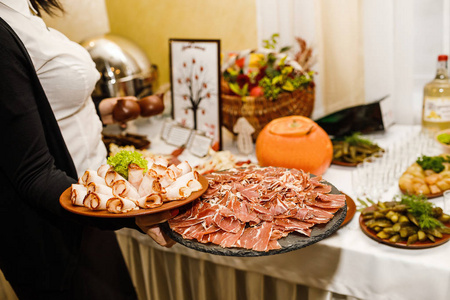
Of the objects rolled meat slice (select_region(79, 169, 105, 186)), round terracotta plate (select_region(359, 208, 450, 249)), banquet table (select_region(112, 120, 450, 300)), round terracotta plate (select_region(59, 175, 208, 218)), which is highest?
rolled meat slice (select_region(79, 169, 105, 186))

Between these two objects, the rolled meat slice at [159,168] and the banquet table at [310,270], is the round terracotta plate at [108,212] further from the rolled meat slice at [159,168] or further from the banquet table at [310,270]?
the banquet table at [310,270]

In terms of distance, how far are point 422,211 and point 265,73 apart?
92 cm

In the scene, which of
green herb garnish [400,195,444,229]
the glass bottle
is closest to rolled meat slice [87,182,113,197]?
green herb garnish [400,195,444,229]

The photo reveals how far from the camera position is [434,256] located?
0.93m

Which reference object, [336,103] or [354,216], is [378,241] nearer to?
[354,216]

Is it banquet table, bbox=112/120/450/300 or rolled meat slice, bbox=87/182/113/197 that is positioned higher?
rolled meat slice, bbox=87/182/113/197

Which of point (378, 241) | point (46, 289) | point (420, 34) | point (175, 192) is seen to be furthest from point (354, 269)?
point (420, 34)

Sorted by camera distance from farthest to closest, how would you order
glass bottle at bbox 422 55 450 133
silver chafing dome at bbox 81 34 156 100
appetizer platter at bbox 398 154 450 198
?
silver chafing dome at bbox 81 34 156 100
glass bottle at bbox 422 55 450 133
appetizer platter at bbox 398 154 450 198

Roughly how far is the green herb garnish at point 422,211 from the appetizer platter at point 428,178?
0.16 metres

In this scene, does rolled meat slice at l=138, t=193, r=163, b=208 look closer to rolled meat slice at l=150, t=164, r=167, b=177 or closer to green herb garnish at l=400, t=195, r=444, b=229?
rolled meat slice at l=150, t=164, r=167, b=177

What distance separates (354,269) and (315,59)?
1119 mm

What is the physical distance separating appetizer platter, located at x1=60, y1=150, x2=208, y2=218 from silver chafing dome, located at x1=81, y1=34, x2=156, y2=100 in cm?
105

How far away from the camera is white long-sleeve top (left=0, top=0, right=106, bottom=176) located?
0.91 m

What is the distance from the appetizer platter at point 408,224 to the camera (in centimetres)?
96
